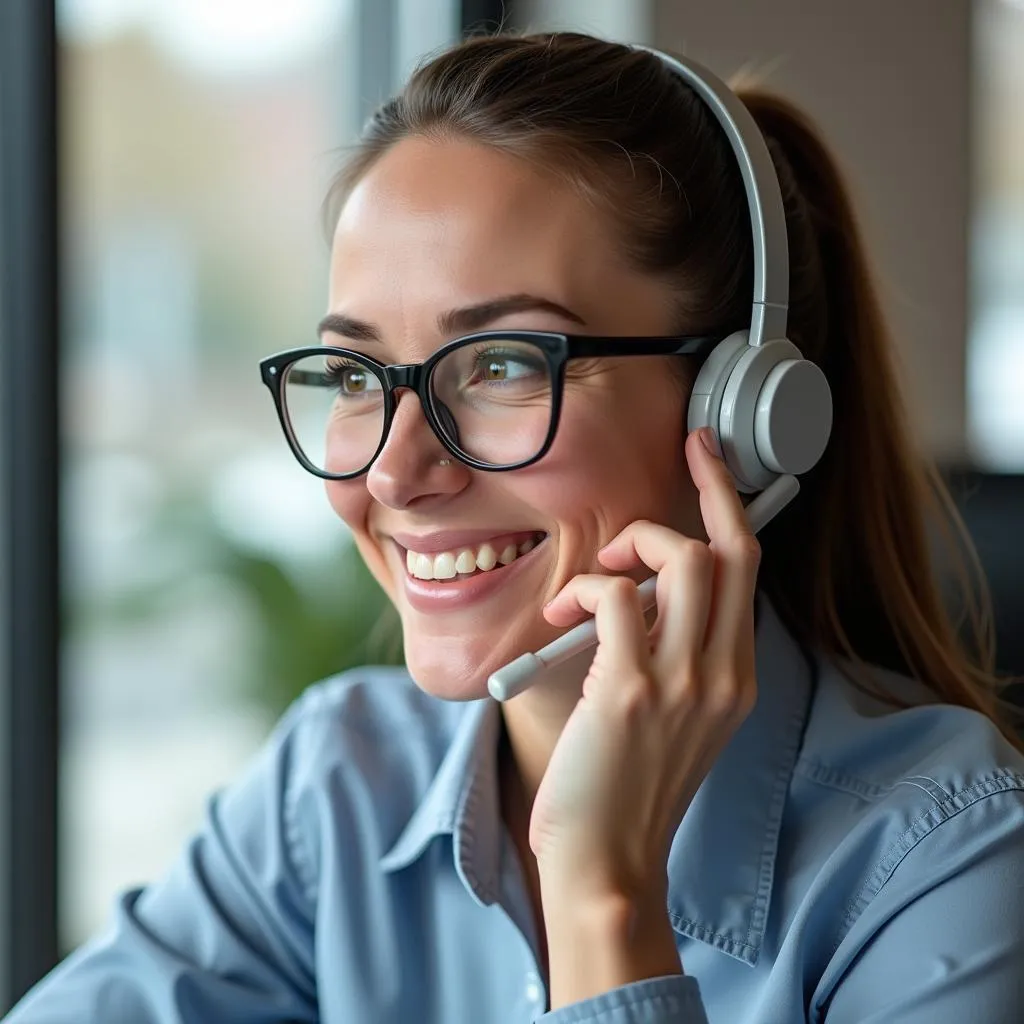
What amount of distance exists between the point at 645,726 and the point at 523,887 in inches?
14.2

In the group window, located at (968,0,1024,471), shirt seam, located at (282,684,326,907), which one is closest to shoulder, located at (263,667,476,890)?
shirt seam, located at (282,684,326,907)

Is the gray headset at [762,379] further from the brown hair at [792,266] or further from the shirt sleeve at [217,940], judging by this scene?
the shirt sleeve at [217,940]

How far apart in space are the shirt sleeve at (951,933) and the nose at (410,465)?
0.53 metres

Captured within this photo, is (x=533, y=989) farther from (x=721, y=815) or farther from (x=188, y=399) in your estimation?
(x=188, y=399)

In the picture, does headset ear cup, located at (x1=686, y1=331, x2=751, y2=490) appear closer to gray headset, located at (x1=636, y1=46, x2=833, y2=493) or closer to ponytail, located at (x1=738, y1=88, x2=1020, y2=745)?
gray headset, located at (x1=636, y1=46, x2=833, y2=493)

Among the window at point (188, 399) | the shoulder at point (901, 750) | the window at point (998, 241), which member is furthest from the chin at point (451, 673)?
the window at point (998, 241)

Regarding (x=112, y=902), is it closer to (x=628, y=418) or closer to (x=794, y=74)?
(x=628, y=418)

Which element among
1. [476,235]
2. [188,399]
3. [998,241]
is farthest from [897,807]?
[998,241]

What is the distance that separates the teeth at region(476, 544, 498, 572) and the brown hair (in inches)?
11.2

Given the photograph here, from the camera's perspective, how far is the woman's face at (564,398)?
3.65 feet

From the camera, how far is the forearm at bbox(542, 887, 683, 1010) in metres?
0.96

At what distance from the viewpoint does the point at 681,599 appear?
40.4 inches

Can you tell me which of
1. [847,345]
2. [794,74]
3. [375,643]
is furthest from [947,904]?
[794,74]

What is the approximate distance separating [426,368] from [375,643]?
1015 mm
